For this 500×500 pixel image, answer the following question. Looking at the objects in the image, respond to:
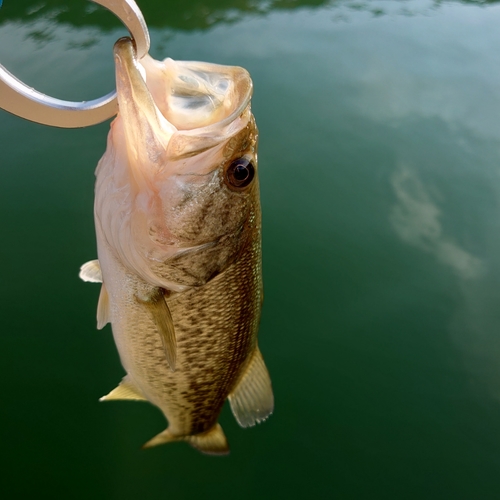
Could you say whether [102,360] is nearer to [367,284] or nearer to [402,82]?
[367,284]

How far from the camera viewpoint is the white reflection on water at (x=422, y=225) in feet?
11.1

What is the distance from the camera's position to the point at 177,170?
3.17 ft

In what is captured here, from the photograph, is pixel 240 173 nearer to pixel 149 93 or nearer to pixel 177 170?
pixel 177 170

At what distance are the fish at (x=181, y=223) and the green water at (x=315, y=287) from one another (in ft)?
4.31

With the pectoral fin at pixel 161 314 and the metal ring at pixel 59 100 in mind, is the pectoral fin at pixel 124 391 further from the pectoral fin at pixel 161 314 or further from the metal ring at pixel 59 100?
the metal ring at pixel 59 100

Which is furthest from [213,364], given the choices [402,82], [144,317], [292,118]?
[402,82]

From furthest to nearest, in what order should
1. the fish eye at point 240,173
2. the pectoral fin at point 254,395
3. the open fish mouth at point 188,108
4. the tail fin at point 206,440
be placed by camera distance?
the tail fin at point 206,440 → the pectoral fin at point 254,395 → the fish eye at point 240,173 → the open fish mouth at point 188,108

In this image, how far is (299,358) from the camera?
114 inches

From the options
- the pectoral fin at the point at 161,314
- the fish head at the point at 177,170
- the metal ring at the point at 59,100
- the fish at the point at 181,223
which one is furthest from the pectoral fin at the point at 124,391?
the metal ring at the point at 59,100

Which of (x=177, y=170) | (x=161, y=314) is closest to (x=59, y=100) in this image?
(x=177, y=170)

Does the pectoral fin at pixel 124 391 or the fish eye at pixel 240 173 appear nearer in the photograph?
the fish eye at pixel 240 173

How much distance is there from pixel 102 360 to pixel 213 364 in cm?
153

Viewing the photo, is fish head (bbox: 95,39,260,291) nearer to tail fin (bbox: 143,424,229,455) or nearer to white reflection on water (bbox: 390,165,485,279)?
tail fin (bbox: 143,424,229,455)

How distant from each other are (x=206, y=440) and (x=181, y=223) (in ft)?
3.58
